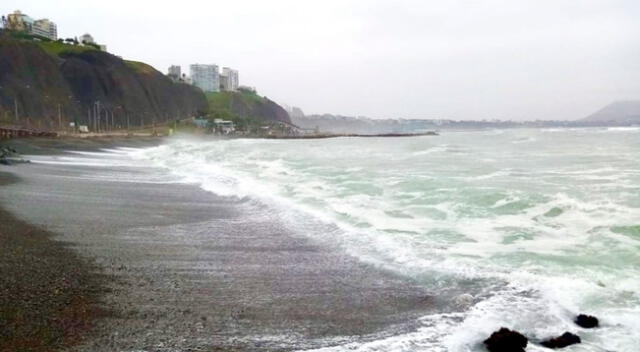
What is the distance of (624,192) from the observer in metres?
16.6

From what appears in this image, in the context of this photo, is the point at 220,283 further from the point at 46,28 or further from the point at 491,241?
the point at 46,28

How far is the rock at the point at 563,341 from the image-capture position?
5.30 meters

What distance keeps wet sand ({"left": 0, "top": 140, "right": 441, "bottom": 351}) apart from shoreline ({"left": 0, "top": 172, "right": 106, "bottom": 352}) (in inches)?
8.8

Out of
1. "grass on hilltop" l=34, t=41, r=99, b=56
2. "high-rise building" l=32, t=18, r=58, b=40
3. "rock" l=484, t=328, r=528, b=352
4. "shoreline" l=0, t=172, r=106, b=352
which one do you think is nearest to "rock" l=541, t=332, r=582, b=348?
"rock" l=484, t=328, r=528, b=352

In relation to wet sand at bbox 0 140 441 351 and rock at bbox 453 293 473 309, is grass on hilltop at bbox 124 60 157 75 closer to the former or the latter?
wet sand at bbox 0 140 441 351

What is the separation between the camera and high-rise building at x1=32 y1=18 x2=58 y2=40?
170000 mm

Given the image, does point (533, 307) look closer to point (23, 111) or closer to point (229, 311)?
point (229, 311)

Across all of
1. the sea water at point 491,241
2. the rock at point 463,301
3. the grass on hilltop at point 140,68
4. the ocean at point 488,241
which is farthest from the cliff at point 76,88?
the rock at point 463,301

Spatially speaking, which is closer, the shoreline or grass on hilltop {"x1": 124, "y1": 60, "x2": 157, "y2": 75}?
the shoreline

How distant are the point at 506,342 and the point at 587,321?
53.9 inches

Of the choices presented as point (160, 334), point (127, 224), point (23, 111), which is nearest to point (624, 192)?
point (127, 224)

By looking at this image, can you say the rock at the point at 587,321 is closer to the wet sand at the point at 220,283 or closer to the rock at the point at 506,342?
the rock at the point at 506,342

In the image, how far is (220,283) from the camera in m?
7.34

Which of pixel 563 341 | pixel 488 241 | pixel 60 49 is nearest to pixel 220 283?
pixel 563 341
